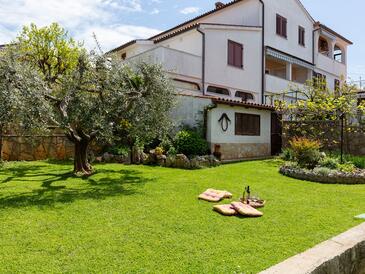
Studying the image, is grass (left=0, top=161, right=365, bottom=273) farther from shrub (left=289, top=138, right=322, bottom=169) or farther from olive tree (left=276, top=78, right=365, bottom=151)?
olive tree (left=276, top=78, right=365, bottom=151)

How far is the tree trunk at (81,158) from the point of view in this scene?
1178 centimetres

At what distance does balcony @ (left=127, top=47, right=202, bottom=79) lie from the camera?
17.7 meters

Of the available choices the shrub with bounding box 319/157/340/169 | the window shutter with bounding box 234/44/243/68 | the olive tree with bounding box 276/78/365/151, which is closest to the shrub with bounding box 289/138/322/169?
the shrub with bounding box 319/157/340/169

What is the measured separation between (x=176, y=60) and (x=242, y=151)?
20.8 ft

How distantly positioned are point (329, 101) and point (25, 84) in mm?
15655

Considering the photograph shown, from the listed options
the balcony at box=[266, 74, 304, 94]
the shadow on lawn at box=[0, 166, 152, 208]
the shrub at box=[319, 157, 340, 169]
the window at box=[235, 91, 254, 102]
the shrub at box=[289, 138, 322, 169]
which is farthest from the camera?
the balcony at box=[266, 74, 304, 94]

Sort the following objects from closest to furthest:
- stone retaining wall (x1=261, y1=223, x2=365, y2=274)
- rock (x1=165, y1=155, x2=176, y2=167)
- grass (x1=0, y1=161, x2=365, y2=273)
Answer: stone retaining wall (x1=261, y1=223, x2=365, y2=274), grass (x1=0, y1=161, x2=365, y2=273), rock (x1=165, y1=155, x2=176, y2=167)

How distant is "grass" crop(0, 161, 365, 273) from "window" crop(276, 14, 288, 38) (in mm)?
18620

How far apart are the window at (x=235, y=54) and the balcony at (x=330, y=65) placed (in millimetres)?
12230

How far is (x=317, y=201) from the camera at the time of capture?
28.3 ft

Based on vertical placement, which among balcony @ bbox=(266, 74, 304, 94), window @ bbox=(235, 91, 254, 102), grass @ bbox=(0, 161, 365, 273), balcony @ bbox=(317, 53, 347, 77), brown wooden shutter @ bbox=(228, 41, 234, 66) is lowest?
grass @ bbox=(0, 161, 365, 273)

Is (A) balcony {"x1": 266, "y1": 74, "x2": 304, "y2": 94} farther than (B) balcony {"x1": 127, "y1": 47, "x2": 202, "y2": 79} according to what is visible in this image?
Yes

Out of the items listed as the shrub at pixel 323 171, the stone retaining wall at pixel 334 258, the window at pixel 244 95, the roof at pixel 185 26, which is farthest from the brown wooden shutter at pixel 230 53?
the stone retaining wall at pixel 334 258

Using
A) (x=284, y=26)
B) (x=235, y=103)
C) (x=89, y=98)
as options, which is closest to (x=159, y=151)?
(x=235, y=103)
